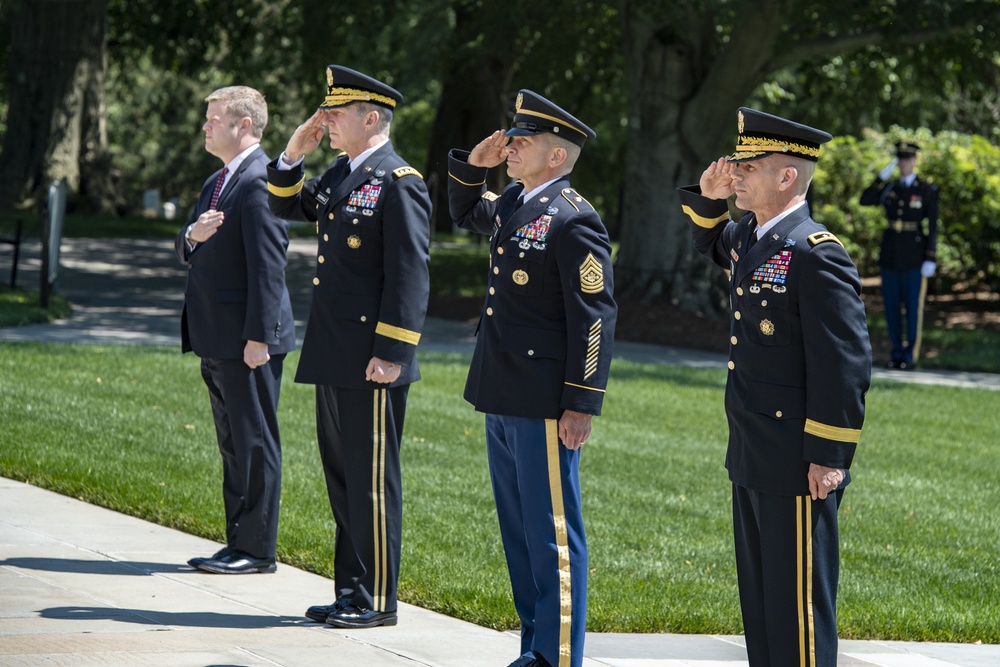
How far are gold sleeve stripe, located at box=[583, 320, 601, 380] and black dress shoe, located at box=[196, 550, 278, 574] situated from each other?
2357mm

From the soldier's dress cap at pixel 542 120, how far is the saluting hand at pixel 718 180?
595 mm

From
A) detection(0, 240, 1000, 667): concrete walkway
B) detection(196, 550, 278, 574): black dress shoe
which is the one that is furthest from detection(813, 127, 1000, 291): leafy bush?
detection(196, 550, 278, 574): black dress shoe

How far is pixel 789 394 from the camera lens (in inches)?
167

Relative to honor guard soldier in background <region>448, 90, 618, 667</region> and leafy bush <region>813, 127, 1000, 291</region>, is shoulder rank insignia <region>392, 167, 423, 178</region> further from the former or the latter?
leafy bush <region>813, 127, 1000, 291</region>

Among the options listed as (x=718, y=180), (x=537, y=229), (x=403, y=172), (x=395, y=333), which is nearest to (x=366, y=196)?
(x=403, y=172)

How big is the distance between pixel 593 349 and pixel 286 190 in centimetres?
171

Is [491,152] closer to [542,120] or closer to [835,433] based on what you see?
[542,120]

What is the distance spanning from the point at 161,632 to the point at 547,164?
7.49 ft

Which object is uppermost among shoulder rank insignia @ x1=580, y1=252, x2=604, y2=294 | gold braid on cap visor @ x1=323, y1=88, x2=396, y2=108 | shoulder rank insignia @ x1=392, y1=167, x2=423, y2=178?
gold braid on cap visor @ x1=323, y1=88, x2=396, y2=108

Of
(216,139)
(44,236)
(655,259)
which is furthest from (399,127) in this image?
(216,139)

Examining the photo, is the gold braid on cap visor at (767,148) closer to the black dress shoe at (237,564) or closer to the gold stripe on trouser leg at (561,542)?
the gold stripe on trouser leg at (561,542)

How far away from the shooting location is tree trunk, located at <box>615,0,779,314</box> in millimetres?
18688

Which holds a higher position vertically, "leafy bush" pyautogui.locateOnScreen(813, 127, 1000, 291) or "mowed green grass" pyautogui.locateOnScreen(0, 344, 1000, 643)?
"leafy bush" pyautogui.locateOnScreen(813, 127, 1000, 291)

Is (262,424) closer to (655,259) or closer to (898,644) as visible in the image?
(898,644)
